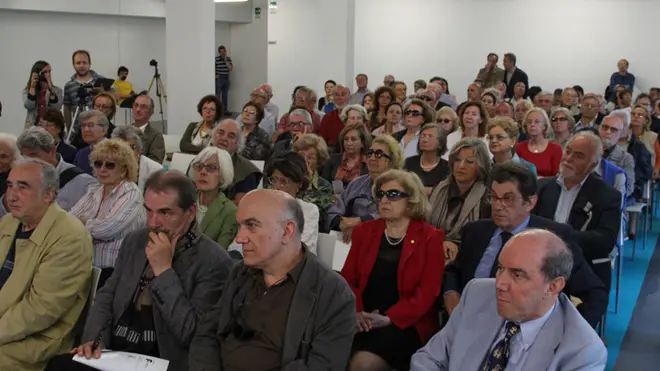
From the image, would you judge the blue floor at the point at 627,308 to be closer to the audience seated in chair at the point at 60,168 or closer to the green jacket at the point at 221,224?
the green jacket at the point at 221,224

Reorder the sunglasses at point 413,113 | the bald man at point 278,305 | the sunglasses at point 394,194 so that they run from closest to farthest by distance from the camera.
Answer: the bald man at point 278,305 < the sunglasses at point 394,194 < the sunglasses at point 413,113

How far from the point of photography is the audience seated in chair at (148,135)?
688 cm

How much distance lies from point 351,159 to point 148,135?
6.89 ft

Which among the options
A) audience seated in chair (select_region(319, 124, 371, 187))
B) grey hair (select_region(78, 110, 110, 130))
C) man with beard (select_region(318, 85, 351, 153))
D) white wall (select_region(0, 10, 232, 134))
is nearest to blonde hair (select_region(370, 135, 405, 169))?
audience seated in chair (select_region(319, 124, 371, 187))

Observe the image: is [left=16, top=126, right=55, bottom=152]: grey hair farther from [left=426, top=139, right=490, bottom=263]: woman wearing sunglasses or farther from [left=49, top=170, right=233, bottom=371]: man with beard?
[left=426, top=139, right=490, bottom=263]: woman wearing sunglasses

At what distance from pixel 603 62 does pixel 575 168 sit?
41.7 ft

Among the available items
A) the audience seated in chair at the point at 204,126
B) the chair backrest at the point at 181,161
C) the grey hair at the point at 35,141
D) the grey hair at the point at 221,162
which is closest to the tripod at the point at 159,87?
the audience seated in chair at the point at 204,126

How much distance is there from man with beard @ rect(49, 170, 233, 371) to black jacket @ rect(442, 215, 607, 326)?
3.70 feet

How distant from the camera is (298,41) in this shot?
18.2m

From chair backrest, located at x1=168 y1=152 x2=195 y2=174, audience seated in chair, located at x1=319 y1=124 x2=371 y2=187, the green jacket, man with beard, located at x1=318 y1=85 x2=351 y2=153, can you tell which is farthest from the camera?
man with beard, located at x1=318 y1=85 x2=351 y2=153

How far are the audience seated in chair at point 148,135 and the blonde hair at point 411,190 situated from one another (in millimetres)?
3583

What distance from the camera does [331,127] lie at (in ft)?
28.2

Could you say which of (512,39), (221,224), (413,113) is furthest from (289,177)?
(512,39)

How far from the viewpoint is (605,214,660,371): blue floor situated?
461cm
